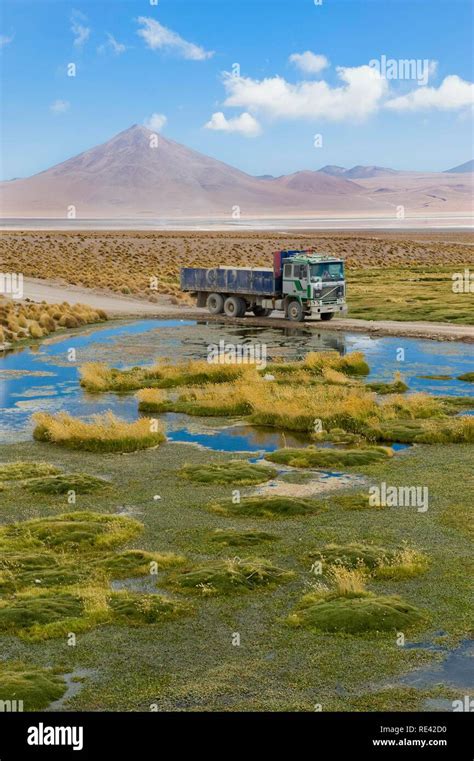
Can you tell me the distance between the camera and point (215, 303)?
5103cm

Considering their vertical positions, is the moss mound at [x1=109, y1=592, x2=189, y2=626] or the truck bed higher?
the truck bed

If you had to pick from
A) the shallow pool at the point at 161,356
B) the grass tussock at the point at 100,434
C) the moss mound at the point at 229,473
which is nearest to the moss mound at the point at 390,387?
the shallow pool at the point at 161,356

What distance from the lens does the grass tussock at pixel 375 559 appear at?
49.8 ft

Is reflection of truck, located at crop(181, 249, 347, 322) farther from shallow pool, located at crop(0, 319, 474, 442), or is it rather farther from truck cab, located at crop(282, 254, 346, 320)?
shallow pool, located at crop(0, 319, 474, 442)

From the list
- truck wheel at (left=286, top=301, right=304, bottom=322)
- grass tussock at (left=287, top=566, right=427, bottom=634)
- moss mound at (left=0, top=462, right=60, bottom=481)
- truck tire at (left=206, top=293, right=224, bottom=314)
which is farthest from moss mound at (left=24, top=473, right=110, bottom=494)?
truck tire at (left=206, top=293, right=224, bottom=314)

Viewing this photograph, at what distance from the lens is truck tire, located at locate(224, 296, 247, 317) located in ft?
163

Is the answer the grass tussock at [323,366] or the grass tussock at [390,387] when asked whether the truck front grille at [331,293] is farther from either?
the grass tussock at [390,387]

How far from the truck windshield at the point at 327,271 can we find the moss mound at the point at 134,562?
29783 mm

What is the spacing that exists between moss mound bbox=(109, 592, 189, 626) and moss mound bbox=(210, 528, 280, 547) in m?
2.62

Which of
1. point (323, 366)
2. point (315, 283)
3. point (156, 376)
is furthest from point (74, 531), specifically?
point (315, 283)

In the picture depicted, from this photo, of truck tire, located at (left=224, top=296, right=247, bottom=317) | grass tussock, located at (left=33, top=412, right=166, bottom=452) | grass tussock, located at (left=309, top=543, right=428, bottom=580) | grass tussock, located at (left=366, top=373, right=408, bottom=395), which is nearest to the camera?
grass tussock, located at (left=309, top=543, right=428, bottom=580)

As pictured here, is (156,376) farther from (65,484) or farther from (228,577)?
(228,577)

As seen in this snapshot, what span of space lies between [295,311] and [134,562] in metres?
31.7

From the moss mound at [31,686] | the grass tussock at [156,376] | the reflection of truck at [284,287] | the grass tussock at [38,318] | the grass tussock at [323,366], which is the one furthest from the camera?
the grass tussock at [38,318]
